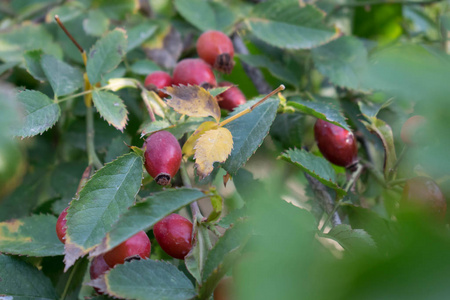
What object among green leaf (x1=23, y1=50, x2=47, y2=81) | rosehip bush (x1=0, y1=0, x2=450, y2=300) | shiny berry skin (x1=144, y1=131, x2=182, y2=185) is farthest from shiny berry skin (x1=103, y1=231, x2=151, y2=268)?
green leaf (x1=23, y1=50, x2=47, y2=81)

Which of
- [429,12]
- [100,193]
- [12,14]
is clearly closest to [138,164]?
[100,193]

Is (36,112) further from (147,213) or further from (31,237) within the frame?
(147,213)

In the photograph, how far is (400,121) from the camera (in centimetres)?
119

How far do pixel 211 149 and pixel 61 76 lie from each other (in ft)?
1.67

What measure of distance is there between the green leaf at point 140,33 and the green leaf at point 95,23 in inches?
5.5

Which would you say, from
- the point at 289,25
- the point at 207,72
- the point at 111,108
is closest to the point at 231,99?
the point at 207,72

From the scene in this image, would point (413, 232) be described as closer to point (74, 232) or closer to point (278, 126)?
point (74, 232)

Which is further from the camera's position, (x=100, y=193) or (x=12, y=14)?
(x=12, y=14)

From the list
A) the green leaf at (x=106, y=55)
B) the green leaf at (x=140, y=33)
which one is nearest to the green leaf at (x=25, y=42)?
the green leaf at (x=140, y=33)

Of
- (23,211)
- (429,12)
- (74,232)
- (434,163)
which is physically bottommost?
(23,211)

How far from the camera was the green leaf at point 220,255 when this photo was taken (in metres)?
0.65

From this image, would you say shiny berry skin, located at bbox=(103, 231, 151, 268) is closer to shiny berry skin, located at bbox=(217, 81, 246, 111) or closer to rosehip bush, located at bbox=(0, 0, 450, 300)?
rosehip bush, located at bbox=(0, 0, 450, 300)

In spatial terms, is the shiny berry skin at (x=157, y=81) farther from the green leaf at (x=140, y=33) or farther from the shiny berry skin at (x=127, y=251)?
the shiny berry skin at (x=127, y=251)

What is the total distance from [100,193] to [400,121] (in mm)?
862
